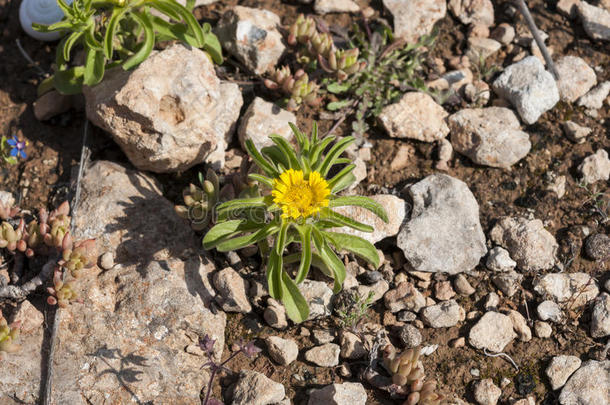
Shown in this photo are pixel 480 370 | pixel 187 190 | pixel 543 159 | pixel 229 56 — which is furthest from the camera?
pixel 229 56

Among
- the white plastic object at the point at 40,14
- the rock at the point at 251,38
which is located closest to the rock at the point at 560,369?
the rock at the point at 251,38

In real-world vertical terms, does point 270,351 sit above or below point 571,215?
below

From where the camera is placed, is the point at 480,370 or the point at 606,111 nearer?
the point at 480,370

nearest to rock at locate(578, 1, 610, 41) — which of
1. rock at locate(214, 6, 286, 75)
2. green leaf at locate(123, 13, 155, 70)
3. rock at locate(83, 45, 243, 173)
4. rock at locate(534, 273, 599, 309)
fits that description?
rock at locate(534, 273, 599, 309)

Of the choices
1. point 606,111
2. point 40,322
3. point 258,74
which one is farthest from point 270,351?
point 606,111

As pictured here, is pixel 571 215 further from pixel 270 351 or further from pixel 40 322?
pixel 40 322

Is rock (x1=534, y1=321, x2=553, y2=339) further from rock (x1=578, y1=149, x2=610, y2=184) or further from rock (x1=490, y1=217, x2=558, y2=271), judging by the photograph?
rock (x1=578, y1=149, x2=610, y2=184)

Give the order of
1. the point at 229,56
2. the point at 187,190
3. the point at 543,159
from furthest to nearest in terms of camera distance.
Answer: the point at 229,56 < the point at 543,159 < the point at 187,190

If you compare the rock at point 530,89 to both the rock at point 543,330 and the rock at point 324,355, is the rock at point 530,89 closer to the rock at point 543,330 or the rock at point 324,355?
the rock at point 543,330
